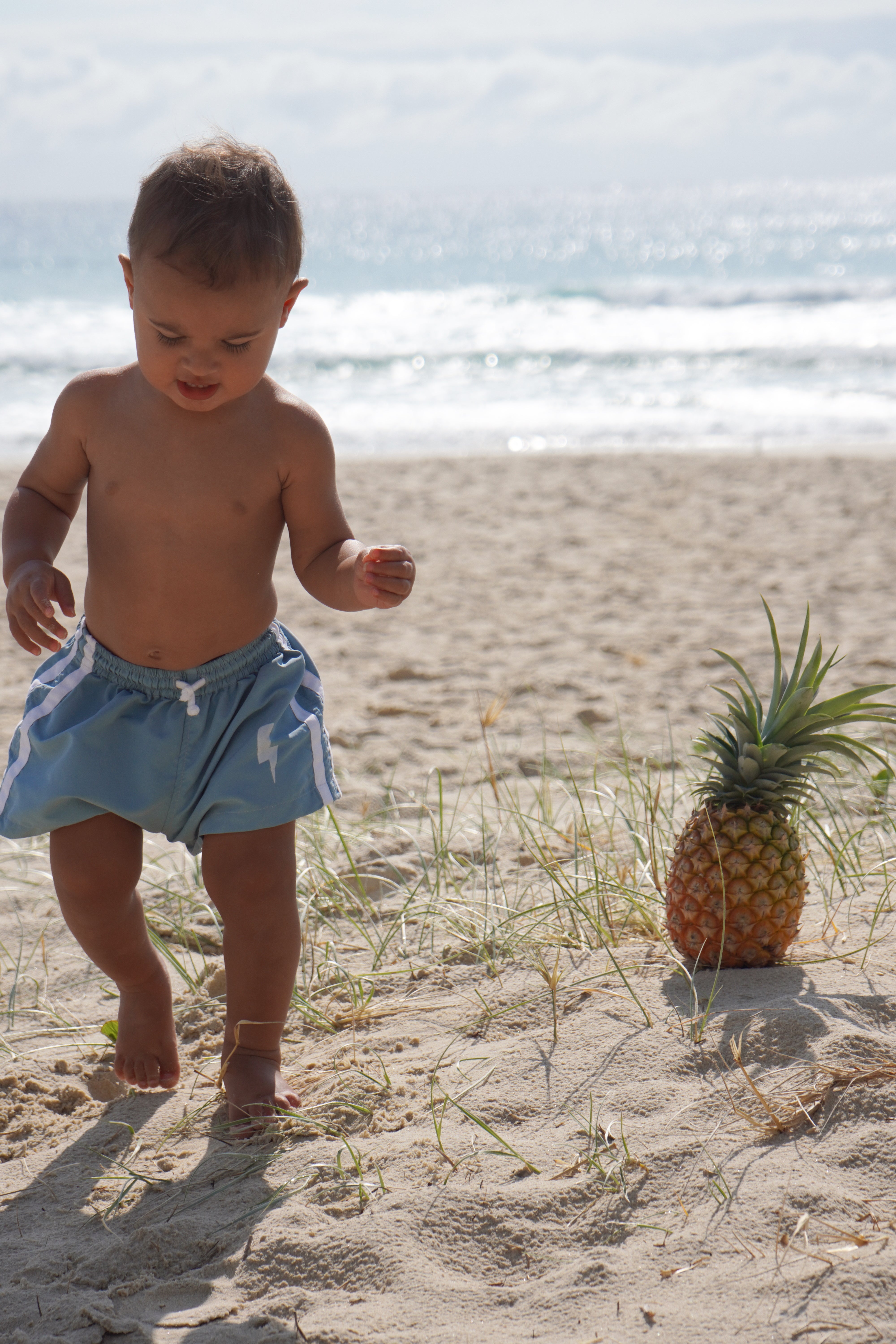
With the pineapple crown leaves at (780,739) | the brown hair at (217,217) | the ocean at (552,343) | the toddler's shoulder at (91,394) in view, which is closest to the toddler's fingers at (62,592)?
the toddler's shoulder at (91,394)

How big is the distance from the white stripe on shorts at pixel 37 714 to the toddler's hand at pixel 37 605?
0.43 ft

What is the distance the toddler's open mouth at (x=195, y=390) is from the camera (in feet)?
6.46

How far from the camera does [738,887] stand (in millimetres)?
2141

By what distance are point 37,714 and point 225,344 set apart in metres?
0.78

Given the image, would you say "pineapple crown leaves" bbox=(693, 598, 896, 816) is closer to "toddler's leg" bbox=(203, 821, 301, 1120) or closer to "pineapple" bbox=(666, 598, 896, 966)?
"pineapple" bbox=(666, 598, 896, 966)

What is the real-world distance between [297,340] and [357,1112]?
19025 mm

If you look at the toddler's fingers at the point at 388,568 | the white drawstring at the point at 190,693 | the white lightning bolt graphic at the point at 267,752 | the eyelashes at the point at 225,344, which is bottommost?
the white lightning bolt graphic at the point at 267,752

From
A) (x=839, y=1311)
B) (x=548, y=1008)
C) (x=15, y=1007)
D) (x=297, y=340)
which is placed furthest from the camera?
(x=297, y=340)

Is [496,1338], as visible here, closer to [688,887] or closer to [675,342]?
[688,887]

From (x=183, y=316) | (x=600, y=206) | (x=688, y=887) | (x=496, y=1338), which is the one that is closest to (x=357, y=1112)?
(x=496, y=1338)

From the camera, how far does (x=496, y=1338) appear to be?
4.76ft

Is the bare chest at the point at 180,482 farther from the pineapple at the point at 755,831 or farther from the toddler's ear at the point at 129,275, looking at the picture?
the pineapple at the point at 755,831

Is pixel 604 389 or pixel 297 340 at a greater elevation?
pixel 297 340

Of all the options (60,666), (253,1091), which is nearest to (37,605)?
(60,666)
